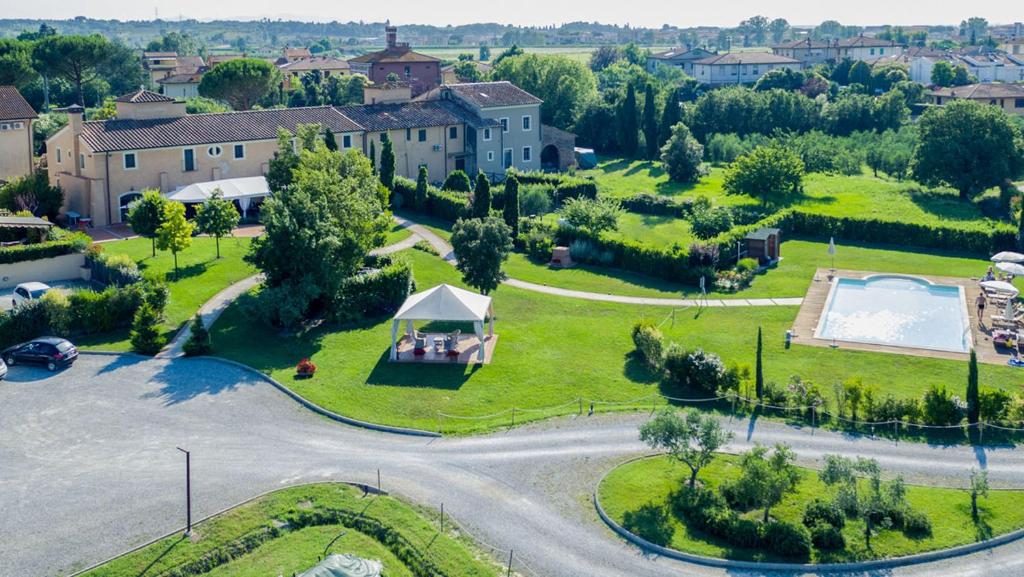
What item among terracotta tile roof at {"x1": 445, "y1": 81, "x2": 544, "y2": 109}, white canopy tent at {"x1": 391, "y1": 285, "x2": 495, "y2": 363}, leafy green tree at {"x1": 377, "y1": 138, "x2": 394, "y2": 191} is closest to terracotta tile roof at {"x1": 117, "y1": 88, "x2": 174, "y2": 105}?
leafy green tree at {"x1": 377, "y1": 138, "x2": 394, "y2": 191}

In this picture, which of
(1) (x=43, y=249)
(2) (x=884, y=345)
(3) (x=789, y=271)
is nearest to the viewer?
(2) (x=884, y=345)

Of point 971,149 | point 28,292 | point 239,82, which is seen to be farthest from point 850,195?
point 239,82

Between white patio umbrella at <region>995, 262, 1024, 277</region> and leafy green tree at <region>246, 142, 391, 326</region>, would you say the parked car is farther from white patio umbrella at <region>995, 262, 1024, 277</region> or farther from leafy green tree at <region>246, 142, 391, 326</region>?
white patio umbrella at <region>995, 262, 1024, 277</region>

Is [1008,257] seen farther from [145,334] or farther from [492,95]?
[145,334]

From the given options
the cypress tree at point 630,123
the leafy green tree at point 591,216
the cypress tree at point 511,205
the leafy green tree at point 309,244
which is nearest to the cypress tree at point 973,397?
the leafy green tree at point 309,244

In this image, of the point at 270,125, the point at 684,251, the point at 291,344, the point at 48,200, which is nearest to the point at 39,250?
the point at 48,200

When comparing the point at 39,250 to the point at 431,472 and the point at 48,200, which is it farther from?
the point at 431,472

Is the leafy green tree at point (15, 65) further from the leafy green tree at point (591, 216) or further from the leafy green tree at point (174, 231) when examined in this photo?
the leafy green tree at point (591, 216)

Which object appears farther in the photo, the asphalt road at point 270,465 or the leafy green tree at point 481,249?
the leafy green tree at point 481,249
